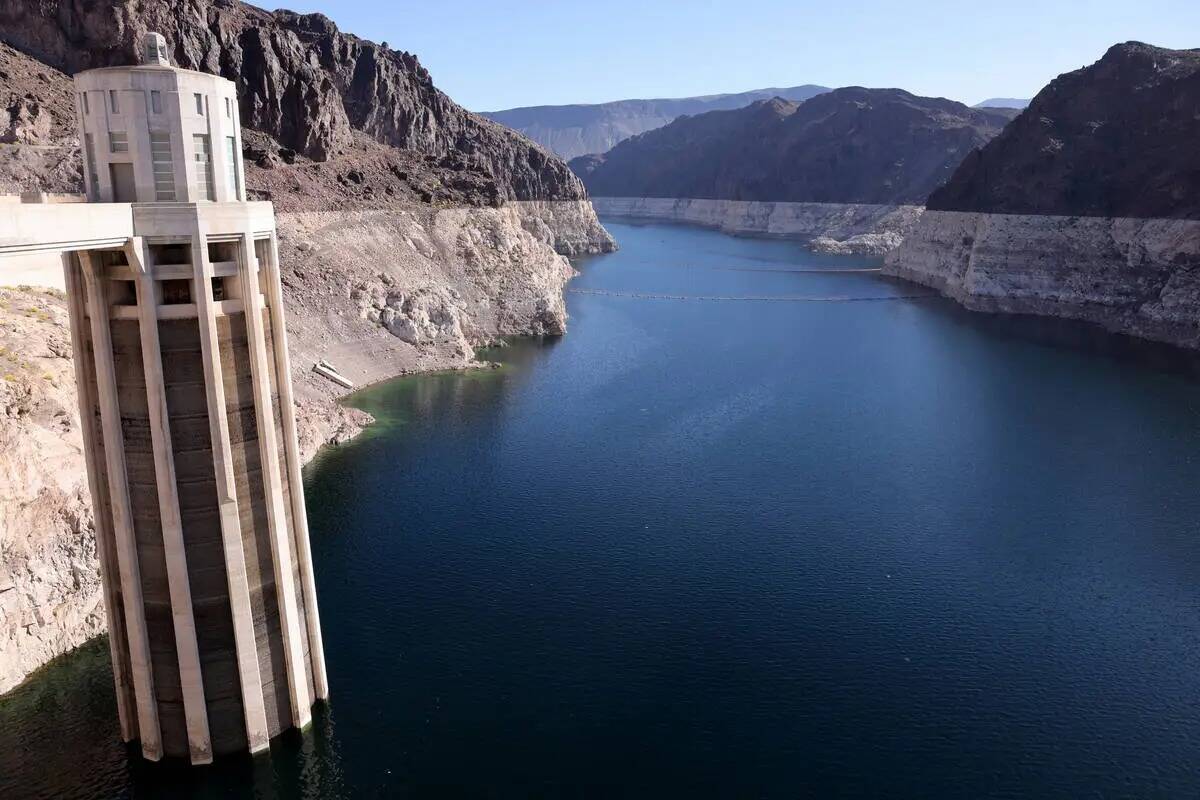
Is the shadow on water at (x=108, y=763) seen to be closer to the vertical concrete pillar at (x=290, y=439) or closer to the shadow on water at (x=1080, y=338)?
the vertical concrete pillar at (x=290, y=439)

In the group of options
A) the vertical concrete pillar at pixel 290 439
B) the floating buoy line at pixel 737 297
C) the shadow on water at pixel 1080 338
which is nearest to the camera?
the vertical concrete pillar at pixel 290 439

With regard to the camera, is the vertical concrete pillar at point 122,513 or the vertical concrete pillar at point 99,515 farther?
the vertical concrete pillar at point 99,515

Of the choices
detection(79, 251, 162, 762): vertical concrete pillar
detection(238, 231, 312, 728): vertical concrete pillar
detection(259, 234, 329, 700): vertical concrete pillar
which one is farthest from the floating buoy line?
detection(79, 251, 162, 762): vertical concrete pillar

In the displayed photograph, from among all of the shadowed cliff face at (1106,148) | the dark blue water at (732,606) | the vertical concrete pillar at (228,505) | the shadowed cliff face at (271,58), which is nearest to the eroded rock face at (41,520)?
the dark blue water at (732,606)

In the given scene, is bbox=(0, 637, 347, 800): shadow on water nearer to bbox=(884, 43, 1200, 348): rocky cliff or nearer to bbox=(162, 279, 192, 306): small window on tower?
bbox=(162, 279, 192, 306): small window on tower

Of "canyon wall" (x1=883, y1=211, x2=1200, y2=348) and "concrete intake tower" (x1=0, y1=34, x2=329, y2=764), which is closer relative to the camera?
"concrete intake tower" (x1=0, y1=34, x2=329, y2=764)

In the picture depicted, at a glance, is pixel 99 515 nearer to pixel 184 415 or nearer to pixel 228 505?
pixel 228 505

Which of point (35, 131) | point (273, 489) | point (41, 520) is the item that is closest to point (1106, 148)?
point (35, 131)
